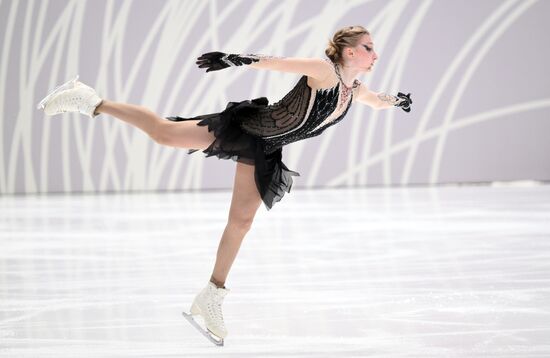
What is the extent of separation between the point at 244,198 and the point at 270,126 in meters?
0.26

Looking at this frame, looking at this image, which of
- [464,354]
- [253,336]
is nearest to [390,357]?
[464,354]

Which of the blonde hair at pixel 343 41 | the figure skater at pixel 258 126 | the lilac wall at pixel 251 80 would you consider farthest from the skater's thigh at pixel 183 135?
the lilac wall at pixel 251 80

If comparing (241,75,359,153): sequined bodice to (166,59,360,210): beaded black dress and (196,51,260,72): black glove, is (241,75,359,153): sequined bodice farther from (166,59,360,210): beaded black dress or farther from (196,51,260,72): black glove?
(196,51,260,72): black glove

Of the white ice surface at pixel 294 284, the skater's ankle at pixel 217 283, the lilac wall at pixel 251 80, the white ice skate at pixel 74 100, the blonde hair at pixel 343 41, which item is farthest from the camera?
the lilac wall at pixel 251 80

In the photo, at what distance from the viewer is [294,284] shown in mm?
3486

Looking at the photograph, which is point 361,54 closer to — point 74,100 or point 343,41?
point 343,41

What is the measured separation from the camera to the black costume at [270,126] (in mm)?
2816

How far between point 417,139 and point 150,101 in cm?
317

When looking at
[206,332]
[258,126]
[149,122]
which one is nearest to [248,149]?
[258,126]

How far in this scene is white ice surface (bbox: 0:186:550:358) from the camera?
2441 mm

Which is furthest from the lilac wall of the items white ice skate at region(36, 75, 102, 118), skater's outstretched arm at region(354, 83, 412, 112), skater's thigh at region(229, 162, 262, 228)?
skater's thigh at region(229, 162, 262, 228)

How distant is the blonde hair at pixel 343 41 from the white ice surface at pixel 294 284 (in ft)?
2.78

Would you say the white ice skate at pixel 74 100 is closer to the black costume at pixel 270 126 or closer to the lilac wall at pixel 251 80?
the black costume at pixel 270 126

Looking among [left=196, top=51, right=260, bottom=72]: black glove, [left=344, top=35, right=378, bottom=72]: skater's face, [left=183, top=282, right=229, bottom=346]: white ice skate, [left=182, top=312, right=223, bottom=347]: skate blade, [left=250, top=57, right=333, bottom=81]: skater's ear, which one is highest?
[left=344, top=35, right=378, bottom=72]: skater's face
